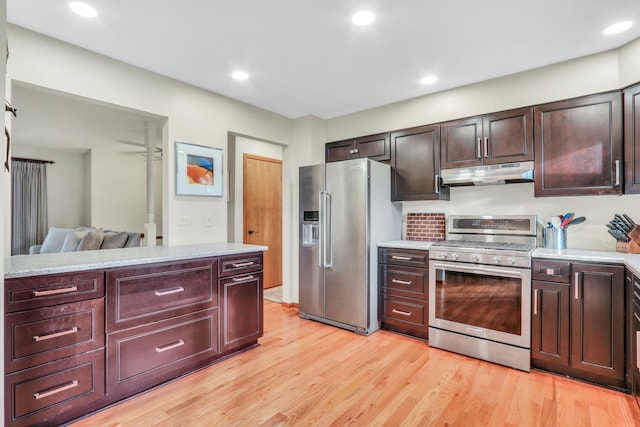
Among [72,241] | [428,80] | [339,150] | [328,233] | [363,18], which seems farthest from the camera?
[72,241]

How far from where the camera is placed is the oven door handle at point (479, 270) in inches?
96.7

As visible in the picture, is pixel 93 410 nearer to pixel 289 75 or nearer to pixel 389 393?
pixel 389 393

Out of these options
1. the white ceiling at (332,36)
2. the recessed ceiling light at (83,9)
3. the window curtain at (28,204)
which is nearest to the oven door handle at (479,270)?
the white ceiling at (332,36)

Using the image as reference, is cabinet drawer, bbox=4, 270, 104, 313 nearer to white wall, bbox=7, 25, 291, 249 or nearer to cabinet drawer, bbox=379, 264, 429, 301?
white wall, bbox=7, 25, 291, 249

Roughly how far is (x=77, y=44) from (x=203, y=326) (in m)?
2.28

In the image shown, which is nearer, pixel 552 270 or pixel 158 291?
pixel 158 291

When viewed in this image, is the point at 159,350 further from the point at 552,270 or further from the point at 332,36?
the point at 552,270

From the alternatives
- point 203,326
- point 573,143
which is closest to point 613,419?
point 573,143

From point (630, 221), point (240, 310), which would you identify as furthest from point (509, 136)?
point (240, 310)

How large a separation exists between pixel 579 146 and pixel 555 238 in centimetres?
76

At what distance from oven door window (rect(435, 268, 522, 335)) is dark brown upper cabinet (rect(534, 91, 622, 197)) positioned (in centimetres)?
86

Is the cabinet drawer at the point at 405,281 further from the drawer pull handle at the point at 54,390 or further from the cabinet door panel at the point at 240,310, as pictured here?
the drawer pull handle at the point at 54,390

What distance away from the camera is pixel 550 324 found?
2.32 m

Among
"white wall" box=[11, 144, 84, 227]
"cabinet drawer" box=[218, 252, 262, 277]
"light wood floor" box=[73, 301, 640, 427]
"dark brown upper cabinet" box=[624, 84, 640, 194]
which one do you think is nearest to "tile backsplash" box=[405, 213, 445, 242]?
"light wood floor" box=[73, 301, 640, 427]
